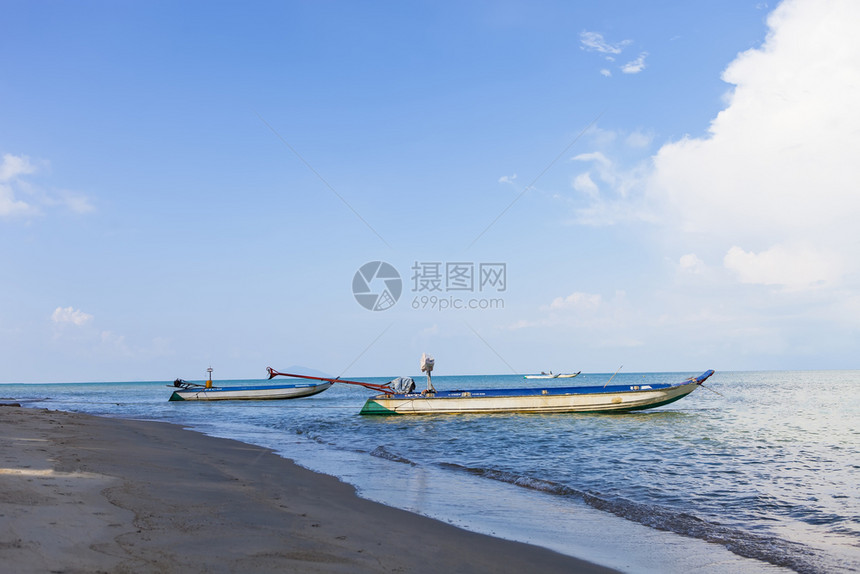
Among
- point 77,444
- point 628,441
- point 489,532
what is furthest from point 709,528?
point 77,444

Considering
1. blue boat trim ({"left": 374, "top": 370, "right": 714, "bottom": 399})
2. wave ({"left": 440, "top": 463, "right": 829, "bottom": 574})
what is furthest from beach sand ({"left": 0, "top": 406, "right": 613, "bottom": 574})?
blue boat trim ({"left": 374, "top": 370, "right": 714, "bottom": 399})

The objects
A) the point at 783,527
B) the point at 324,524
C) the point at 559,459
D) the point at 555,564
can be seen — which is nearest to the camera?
the point at 555,564

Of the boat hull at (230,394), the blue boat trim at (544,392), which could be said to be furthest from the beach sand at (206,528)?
the boat hull at (230,394)

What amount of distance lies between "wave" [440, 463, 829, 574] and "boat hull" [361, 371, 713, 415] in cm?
1799

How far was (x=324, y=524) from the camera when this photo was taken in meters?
6.44

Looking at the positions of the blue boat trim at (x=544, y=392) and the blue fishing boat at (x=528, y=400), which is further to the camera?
Result: the blue boat trim at (x=544, y=392)

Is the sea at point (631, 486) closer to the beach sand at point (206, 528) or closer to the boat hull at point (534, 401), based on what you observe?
the beach sand at point (206, 528)

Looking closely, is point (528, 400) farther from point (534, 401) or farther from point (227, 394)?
point (227, 394)

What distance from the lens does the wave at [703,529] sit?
256 inches

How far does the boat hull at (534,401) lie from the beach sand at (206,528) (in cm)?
1977

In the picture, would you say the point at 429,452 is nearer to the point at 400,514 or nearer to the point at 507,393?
the point at 400,514

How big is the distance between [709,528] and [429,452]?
9.69 metres

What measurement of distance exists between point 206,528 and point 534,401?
25.5 metres

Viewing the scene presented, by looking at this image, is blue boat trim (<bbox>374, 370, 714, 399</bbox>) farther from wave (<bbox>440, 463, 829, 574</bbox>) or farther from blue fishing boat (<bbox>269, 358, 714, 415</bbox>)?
wave (<bbox>440, 463, 829, 574</bbox>)
